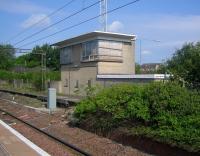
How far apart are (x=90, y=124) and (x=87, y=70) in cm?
2765

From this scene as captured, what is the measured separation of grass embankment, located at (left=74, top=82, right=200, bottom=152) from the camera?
1131cm

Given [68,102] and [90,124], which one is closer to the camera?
[90,124]

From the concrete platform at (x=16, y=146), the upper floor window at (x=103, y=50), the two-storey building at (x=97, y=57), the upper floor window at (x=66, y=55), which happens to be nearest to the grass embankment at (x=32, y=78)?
the upper floor window at (x=66, y=55)


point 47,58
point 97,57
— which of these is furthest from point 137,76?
point 47,58

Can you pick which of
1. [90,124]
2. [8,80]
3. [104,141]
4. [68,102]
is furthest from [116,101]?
[8,80]

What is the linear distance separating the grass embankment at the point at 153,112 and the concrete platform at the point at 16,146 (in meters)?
2.82

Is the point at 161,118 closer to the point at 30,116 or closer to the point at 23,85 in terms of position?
the point at 30,116

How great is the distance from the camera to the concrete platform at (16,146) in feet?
42.8

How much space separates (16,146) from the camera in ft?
47.1

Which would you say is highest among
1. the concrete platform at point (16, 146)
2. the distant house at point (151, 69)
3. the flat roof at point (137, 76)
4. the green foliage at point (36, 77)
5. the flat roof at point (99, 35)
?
the flat roof at point (99, 35)

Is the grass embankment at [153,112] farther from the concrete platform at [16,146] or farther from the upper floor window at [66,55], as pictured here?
the upper floor window at [66,55]

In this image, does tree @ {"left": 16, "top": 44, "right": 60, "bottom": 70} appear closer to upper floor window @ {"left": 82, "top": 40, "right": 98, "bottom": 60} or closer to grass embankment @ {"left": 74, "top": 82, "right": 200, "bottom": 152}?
upper floor window @ {"left": 82, "top": 40, "right": 98, "bottom": 60}

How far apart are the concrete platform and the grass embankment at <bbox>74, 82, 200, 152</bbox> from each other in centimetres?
282

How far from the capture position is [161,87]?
43.4ft
